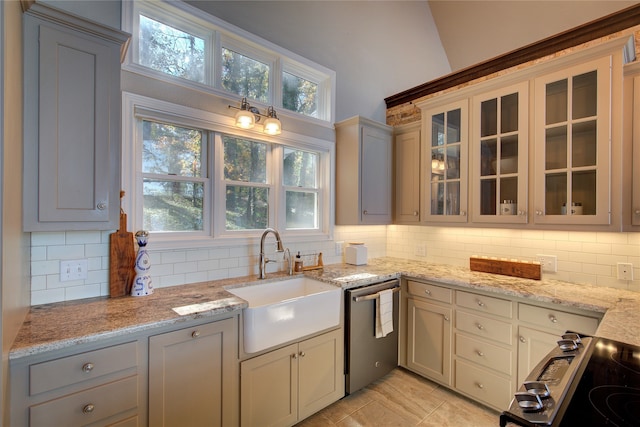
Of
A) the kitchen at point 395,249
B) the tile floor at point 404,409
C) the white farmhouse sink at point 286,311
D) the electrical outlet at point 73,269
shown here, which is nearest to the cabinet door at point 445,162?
the kitchen at point 395,249

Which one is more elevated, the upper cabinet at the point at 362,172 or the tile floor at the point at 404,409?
the upper cabinet at the point at 362,172

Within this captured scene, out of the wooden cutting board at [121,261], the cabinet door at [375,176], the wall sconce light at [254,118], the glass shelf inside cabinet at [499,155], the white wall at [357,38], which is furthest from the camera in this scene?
the cabinet door at [375,176]

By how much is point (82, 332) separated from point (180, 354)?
419mm

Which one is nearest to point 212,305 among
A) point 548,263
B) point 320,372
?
point 320,372

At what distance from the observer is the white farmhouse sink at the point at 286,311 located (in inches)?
64.7

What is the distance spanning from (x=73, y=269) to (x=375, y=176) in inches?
95.1

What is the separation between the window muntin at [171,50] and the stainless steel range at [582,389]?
2471 mm

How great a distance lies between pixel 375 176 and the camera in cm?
289

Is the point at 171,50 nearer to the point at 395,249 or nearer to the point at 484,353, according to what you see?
the point at 395,249

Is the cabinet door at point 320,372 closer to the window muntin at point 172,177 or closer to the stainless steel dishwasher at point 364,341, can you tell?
the stainless steel dishwasher at point 364,341

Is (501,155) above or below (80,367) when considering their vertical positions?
above

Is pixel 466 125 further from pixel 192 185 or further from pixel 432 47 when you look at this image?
pixel 192 185

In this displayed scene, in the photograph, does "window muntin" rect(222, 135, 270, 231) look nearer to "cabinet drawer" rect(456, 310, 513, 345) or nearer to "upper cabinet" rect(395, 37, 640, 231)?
"upper cabinet" rect(395, 37, 640, 231)

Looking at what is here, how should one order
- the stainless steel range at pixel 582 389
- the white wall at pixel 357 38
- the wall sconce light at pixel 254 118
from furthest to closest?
1. the white wall at pixel 357 38
2. the wall sconce light at pixel 254 118
3. the stainless steel range at pixel 582 389
